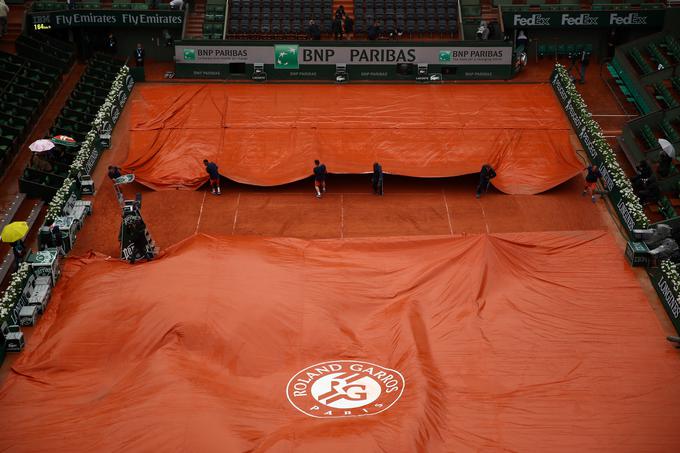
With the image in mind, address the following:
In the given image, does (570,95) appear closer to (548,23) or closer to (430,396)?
(548,23)

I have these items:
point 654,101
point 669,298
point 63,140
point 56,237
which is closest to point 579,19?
point 654,101

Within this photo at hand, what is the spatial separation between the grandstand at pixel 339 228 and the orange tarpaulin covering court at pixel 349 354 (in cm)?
7

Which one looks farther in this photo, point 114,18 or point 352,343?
point 114,18

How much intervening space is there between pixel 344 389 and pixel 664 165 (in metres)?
15.1

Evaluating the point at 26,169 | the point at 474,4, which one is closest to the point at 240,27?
the point at 474,4

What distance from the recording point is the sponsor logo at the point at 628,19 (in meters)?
35.2

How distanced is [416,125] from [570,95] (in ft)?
19.4

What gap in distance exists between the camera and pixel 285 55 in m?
33.3

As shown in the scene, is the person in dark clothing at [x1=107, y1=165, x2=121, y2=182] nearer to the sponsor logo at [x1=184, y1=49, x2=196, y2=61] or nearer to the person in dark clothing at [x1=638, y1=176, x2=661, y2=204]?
the sponsor logo at [x1=184, y1=49, x2=196, y2=61]

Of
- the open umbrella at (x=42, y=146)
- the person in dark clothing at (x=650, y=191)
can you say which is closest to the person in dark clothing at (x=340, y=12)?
the open umbrella at (x=42, y=146)

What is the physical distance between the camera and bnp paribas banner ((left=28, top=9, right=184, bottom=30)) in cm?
3462

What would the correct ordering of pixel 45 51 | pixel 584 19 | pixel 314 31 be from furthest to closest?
pixel 584 19 < pixel 314 31 < pixel 45 51

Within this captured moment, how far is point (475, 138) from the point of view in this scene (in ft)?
92.6

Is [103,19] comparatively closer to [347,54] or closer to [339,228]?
[347,54]
